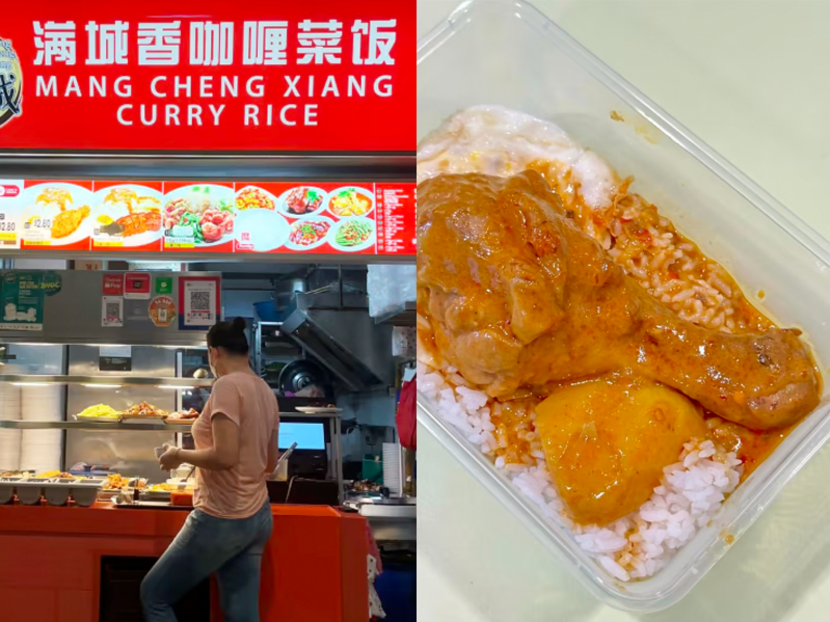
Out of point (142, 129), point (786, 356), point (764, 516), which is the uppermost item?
point (142, 129)

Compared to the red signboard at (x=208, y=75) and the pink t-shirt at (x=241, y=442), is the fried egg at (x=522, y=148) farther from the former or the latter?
the pink t-shirt at (x=241, y=442)

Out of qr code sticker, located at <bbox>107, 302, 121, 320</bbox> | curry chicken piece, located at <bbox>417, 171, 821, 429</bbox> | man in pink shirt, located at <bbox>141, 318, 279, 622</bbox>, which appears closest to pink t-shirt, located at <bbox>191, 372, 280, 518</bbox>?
man in pink shirt, located at <bbox>141, 318, 279, 622</bbox>

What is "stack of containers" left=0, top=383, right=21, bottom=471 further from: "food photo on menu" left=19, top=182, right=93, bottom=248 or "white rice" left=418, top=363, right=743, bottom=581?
"white rice" left=418, top=363, right=743, bottom=581

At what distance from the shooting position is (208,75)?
1.30m

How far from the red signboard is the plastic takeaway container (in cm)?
17

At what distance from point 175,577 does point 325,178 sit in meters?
0.75

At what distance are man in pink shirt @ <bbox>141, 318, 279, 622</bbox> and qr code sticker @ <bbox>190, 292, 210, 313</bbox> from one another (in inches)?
1.6

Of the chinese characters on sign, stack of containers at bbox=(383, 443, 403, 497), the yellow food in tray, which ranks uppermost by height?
the chinese characters on sign

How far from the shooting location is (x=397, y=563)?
4.10 ft

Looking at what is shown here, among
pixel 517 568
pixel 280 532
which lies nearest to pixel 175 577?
pixel 280 532

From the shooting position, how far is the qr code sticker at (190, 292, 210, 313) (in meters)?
1.24

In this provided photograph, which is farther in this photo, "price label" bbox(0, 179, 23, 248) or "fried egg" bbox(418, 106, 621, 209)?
"fried egg" bbox(418, 106, 621, 209)

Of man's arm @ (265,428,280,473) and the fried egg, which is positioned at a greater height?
the fried egg

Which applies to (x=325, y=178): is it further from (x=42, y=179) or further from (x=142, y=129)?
(x=42, y=179)
